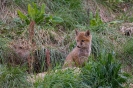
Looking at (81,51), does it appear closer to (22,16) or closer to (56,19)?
(56,19)

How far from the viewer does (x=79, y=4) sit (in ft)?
32.2

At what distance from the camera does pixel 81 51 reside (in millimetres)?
7625

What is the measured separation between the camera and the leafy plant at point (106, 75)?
6105 millimetres

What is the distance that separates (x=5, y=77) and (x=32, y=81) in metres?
0.45

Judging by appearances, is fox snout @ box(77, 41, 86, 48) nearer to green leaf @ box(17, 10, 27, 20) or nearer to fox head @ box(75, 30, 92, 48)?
fox head @ box(75, 30, 92, 48)

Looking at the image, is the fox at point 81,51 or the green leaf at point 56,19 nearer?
the fox at point 81,51

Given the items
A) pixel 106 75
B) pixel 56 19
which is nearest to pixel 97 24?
pixel 56 19

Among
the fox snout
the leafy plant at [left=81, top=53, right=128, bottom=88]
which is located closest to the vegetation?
the leafy plant at [left=81, top=53, right=128, bottom=88]

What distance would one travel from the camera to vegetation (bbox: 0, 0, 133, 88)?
20.0ft

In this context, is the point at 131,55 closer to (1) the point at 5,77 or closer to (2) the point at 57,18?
(2) the point at 57,18

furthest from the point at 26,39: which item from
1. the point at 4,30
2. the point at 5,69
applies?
the point at 5,69

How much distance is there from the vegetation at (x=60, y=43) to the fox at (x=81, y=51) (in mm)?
248

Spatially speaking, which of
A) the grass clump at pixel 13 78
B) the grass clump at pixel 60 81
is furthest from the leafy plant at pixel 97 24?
the grass clump at pixel 13 78

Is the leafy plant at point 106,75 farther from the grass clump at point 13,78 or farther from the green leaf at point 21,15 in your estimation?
the green leaf at point 21,15
